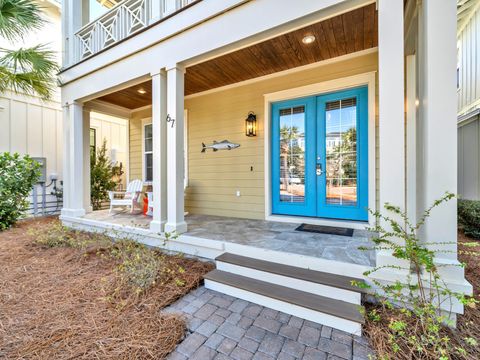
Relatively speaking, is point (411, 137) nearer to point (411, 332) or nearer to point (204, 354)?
point (411, 332)

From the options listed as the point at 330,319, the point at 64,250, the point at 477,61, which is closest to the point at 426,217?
the point at 330,319

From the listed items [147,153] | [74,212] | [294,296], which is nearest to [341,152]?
[294,296]

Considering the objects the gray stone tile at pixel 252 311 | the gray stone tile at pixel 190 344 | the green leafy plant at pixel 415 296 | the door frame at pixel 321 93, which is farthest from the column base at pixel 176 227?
the green leafy plant at pixel 415 296

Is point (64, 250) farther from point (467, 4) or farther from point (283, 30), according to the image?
point (467, 4)

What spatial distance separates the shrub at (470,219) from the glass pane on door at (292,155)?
2.64 meters

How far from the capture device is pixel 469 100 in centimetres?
567

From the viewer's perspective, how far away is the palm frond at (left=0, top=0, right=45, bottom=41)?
422 centimetres

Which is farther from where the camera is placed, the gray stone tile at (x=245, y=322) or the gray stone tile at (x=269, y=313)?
the gray stone tile at (x=269, y=313)

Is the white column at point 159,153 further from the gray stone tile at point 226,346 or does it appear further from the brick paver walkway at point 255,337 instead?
the gray stone tile at point 226,346

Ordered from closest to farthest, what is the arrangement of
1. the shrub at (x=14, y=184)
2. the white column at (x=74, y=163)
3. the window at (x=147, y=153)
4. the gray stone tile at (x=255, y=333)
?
the gray stone tile at (x=255, y=333), the white column at (x=74, y=163), the shrub at (x=14, y=184), the window at (x=147, y=153)

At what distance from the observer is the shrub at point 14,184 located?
4.89 m

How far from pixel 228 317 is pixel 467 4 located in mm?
7970

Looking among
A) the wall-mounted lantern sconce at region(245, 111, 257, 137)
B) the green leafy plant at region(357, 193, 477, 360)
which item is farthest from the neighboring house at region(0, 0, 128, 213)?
the green leafy plant at region(357, 193, 477, 360)

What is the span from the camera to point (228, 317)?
6.63 feet
